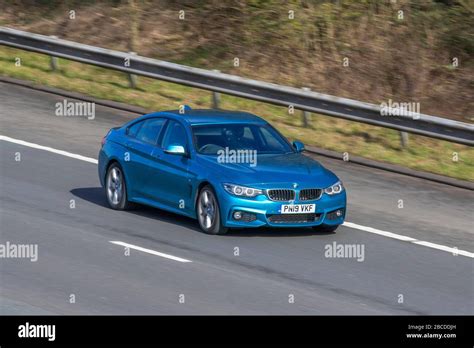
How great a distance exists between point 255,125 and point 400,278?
3843 millimetres

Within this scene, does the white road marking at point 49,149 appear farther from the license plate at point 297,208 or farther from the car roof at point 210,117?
the license plate at point 297,208

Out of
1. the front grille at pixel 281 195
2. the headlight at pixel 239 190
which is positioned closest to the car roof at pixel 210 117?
the headlight at pixel 239 190

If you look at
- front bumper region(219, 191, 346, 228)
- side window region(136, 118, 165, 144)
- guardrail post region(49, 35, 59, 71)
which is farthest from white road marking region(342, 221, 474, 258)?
guardrail post region(49, 35, 59, 71)

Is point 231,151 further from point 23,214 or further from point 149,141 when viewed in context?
point 23,214

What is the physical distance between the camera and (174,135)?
16.9 meters

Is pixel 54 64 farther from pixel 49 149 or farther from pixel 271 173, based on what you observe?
pixel 271 173

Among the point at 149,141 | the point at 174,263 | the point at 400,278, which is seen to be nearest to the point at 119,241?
the point at 174,263

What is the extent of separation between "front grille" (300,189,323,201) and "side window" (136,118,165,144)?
8.27 ft

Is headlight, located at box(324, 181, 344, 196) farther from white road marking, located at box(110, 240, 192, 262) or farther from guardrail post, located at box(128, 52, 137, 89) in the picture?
guardrail post, located at box(128, 52, 137, 89)

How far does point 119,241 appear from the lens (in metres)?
15.2

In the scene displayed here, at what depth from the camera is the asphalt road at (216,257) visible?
1262 cm

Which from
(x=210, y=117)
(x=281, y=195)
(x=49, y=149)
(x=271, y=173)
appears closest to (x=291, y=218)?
(x=281, y=195)

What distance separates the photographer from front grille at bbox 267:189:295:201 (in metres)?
15.6
